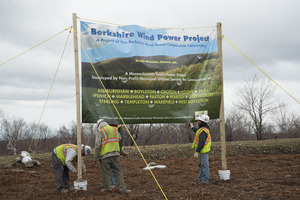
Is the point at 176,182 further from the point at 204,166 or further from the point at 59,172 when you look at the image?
the point at 59,172

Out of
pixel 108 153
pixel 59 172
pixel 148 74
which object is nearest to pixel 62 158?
pixel 59 172

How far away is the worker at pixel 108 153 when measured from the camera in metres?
7.01

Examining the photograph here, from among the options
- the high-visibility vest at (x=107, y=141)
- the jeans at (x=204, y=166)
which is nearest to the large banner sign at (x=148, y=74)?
the high-visibility vest at (x=107, y=141)

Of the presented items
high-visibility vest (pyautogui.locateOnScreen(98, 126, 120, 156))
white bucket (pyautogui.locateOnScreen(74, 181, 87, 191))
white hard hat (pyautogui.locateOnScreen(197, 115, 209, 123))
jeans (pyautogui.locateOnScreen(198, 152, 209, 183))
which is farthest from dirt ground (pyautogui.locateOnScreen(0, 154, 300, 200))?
white hard hat (pyautogui.locateOnScreen(197, 115, 209, 123))

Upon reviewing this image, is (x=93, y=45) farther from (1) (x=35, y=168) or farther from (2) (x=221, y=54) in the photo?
(1) (x=35, y=168)

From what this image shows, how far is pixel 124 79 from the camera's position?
7.76m

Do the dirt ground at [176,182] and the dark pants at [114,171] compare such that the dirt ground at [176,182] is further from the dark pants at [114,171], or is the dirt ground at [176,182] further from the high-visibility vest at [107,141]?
the high-visibility vest at [107,141]

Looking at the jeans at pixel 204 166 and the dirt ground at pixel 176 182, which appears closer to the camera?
the dirt ground at pixel 176 182

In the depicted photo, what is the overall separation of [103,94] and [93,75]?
540mm

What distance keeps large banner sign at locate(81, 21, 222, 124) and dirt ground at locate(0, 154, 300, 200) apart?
188 centimetres

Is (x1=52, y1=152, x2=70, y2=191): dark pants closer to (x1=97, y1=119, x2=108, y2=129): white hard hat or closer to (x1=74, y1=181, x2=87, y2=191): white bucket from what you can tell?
(x1=74, y1=181, x2=87, y2=191): white bucket

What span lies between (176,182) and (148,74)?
3.26 meters

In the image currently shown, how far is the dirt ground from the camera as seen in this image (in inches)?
263

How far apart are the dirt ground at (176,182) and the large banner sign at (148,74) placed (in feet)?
6.18
